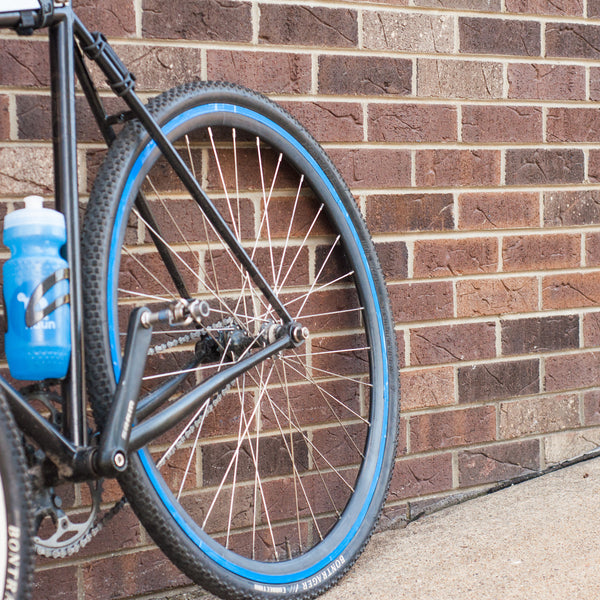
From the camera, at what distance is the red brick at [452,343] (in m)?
2.13

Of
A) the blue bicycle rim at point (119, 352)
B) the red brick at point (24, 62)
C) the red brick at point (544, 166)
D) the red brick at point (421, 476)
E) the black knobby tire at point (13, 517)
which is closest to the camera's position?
the black knobby tire at point (13, 517)

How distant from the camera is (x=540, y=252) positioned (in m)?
2.28

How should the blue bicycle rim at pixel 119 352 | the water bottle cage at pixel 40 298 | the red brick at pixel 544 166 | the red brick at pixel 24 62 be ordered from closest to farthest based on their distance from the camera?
the water bottle cage at pixel 40 298 → the blue bicycle rim at pixel 119 352 → the red brick at pixel 24 62 → the red brick at pixel 544 166

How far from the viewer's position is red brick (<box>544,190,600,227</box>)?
2.28m

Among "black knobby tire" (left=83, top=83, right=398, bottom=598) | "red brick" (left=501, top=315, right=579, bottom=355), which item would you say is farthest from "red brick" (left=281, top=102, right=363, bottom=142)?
"red brick" (left=501, top=315, right=579, bottom=355)

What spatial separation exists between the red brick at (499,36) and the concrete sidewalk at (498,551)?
1.25m

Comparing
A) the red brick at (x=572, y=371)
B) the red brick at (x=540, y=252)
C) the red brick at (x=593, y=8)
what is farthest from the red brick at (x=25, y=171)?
the red brick at (x=593, y=8)

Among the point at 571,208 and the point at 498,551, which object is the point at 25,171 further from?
the point at 571,208

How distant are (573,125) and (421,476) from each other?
1130 mm

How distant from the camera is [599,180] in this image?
2.35m

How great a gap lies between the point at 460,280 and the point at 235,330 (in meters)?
0.79

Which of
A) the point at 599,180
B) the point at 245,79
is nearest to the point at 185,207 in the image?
the point at 245,79

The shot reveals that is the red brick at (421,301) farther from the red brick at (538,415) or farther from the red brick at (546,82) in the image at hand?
the red brick at (546,82)

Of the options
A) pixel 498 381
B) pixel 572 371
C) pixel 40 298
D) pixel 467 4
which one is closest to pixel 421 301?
pixel 498 381
